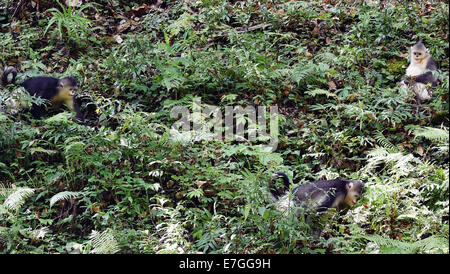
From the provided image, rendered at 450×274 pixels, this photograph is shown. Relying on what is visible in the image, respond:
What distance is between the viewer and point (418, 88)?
6.23m

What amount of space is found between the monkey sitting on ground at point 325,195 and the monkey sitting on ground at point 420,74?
1589 millimetres

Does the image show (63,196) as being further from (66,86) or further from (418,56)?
(418,56)

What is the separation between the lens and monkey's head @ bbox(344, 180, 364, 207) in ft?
17.2

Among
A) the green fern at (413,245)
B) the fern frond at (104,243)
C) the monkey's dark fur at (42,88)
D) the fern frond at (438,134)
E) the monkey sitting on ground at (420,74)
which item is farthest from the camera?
the monkey's dark fur at (42,88)

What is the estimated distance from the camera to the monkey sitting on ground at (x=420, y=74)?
585 centimetres

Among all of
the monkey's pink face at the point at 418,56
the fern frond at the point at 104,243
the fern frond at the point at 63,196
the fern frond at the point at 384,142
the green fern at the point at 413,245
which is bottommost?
the fern frond at the point at 104,243

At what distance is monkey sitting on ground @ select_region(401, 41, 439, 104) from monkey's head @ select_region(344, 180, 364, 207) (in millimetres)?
1491

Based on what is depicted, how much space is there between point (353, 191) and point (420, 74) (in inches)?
79.7

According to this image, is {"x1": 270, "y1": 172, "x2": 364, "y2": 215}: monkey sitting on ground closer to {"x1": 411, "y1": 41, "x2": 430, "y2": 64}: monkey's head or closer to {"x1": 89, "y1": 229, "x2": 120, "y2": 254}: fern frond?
{"x1": 89, "y1": 229, "x2": 120, "y2": 254}: fern frond

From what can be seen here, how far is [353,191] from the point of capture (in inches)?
207

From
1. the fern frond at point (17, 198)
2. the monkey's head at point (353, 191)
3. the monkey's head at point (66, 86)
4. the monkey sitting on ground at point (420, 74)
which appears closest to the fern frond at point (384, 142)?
the monkey sitting on ground at point (420, 74)

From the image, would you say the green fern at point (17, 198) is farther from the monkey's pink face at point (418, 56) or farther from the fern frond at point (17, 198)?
the monkey's pink face at point (418, 56)

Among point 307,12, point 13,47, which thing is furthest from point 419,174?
point 13,47

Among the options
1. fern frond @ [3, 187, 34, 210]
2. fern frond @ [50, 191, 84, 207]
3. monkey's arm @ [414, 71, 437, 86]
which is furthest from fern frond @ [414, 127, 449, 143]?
fern frond @ [3, 187, 34, 210]
